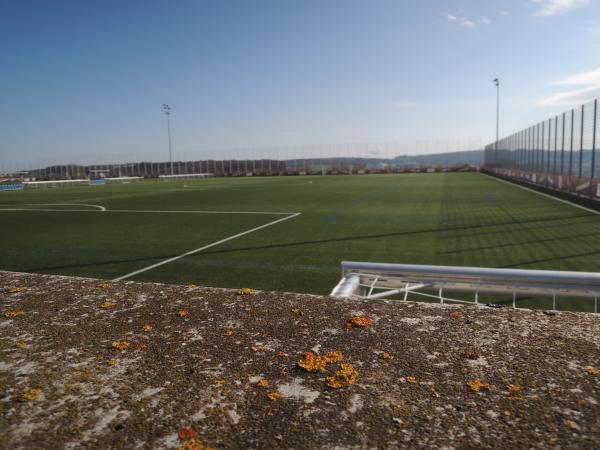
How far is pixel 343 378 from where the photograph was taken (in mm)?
1769

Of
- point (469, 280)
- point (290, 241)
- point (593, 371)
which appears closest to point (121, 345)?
point (593, 371)

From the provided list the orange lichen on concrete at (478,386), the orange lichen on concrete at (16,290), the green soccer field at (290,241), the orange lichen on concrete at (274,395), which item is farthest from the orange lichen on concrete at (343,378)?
the green soccer field at (290,241)

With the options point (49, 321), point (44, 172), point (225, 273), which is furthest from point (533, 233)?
point (44, 172)

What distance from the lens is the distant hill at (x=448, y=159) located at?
2532 inches

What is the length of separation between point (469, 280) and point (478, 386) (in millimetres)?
1950

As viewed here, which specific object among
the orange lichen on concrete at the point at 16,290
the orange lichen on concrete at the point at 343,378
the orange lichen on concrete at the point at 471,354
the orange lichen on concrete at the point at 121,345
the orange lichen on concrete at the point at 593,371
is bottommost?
the orange lichen on concrete at the point at 343,378

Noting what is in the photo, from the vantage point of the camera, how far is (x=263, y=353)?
203 centimetres

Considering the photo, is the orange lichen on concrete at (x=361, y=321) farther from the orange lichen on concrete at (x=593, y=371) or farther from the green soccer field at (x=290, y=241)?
the green soccer field at (x=290, y=241)

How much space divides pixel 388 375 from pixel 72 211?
680 inches

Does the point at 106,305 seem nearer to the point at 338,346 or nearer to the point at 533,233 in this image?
the point at 338,346

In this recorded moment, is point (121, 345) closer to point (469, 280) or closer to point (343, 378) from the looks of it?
point (343, 378)

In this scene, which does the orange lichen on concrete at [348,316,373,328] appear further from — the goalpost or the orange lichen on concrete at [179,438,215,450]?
the orange lichen on concrete at [179,438,215,450]

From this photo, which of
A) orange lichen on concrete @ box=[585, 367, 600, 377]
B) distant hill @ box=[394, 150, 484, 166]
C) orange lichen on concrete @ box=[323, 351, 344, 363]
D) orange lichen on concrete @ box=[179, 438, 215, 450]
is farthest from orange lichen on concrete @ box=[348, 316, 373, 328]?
distant hill @ box=[394, 150, 484, 166]

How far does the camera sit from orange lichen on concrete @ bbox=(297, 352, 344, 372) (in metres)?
1.86
